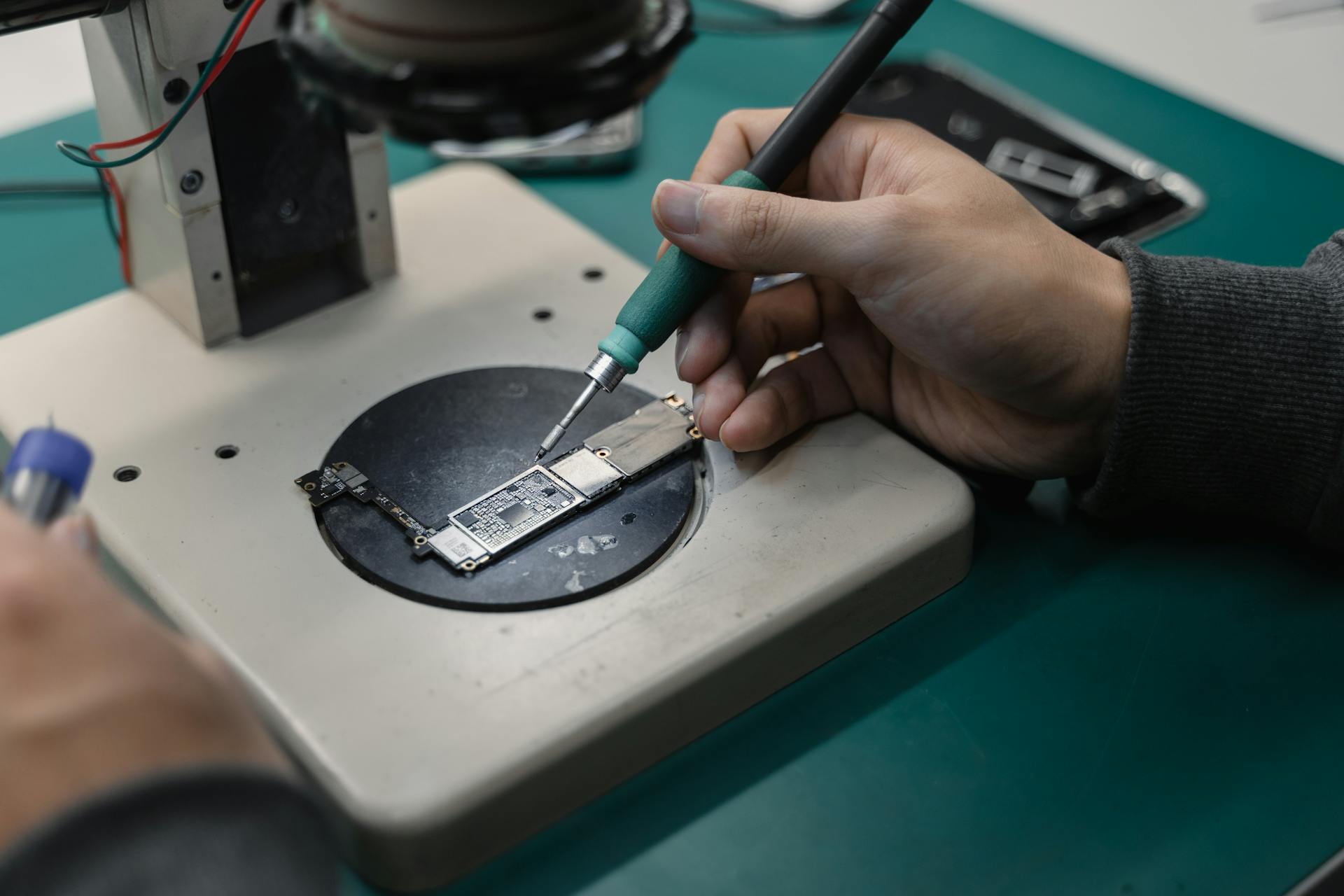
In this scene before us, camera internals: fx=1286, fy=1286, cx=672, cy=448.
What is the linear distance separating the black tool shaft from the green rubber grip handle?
25mm

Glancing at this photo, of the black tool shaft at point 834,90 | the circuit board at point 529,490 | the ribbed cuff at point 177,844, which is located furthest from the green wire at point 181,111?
the ribbed cuff at point 177,844

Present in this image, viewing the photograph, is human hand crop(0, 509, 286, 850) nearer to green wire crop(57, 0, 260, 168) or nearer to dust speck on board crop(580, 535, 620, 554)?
dust speck on board crop(580, 535, 620, 554)

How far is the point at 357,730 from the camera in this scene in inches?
29.3

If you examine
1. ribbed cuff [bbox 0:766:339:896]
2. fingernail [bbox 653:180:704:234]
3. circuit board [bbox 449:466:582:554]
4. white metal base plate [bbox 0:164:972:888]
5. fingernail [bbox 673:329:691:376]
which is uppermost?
fingernail [bbox 653:180:704:234]

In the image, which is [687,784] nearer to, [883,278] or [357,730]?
[357,730]

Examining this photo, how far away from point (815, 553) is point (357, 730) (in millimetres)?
319

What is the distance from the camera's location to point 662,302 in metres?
0.95

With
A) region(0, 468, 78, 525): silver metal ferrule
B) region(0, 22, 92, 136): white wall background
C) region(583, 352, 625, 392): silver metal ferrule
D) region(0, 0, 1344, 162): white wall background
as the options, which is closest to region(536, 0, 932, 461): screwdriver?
region(583, 352, 625, 392): silver metal ferrule

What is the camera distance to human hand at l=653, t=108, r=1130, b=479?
3.03 feet

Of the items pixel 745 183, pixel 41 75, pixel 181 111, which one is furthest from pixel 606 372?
pixel 41 75

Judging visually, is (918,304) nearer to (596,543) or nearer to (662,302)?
(662,302)

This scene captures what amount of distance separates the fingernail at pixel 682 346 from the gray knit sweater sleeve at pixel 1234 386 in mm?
327

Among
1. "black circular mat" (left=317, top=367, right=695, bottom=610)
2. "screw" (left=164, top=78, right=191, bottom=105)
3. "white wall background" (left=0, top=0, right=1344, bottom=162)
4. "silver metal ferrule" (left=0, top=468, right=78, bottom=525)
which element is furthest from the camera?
"white wall background" (left=0, top=0, right=1344, bottom=162)

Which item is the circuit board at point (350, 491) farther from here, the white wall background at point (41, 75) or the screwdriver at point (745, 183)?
the white wall background at point (41, 75)
